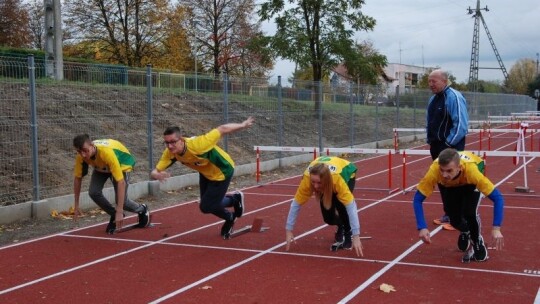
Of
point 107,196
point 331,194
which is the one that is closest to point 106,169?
point 107,196

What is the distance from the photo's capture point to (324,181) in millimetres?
6418

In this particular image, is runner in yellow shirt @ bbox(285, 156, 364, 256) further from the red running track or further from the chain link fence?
the chain link fence

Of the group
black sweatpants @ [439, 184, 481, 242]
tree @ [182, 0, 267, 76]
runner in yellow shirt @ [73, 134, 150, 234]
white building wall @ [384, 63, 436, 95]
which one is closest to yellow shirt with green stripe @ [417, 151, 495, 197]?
black sweatpants @ [439, 184, 481, 242]

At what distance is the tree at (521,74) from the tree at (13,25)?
246 ft

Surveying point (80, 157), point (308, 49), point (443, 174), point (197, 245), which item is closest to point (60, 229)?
point (80, 157)

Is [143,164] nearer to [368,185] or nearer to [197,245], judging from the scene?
[368,185]

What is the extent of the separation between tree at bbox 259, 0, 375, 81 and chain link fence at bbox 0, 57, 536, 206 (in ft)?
8.22

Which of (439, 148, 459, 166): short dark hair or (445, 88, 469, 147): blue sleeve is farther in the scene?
(445, 88, 469, 147): blue sleeve

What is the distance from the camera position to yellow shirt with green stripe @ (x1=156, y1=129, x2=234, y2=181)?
24.3 ft

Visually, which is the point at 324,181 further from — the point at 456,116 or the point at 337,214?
the point at 456,116

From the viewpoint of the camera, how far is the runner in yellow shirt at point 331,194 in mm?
6383

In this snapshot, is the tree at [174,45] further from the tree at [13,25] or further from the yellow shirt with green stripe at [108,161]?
the yellow shirt with green stripe at [108,161]

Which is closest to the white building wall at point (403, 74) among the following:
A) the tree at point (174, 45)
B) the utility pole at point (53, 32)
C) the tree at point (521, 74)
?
the tree at point (521, 74)

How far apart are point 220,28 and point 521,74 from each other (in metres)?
72.3
